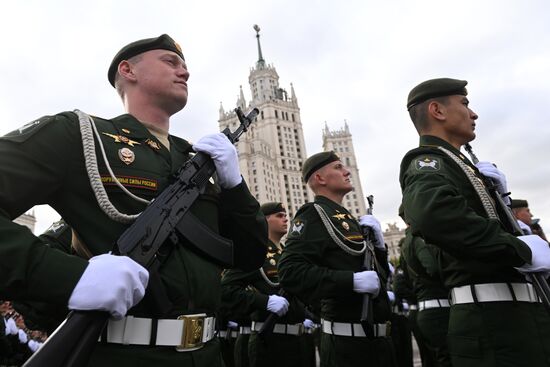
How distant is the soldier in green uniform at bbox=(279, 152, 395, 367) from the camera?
4168 mm

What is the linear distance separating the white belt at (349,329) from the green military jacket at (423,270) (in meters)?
1.06

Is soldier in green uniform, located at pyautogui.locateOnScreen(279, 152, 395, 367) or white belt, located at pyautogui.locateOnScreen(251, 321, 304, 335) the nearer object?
soldier in green uniform, located at pyautogui.locateOnScreen(279, 152, 395, 367)

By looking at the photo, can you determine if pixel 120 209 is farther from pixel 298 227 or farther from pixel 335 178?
pixel 335 178

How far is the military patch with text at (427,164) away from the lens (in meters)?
3.18

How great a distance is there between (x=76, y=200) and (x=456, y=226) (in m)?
2.37

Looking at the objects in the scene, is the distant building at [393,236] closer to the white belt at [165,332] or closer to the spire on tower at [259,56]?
the spire on tower at [259,56]

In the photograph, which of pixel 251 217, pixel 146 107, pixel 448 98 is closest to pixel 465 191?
pixel 448 98

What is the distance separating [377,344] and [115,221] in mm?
3218

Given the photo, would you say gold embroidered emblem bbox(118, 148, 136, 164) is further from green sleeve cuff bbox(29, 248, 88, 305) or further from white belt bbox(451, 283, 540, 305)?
white belt bbox(451, 283, 540, 305)

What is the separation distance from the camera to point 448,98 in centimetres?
381

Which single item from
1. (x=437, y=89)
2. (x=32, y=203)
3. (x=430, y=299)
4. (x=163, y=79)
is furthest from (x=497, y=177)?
(x=32, y=203)

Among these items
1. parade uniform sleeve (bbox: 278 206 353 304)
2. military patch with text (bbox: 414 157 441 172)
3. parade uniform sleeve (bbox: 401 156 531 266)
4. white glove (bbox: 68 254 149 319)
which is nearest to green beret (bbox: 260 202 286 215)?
parade uniform sleeve (bbox: 278 206 353 304)

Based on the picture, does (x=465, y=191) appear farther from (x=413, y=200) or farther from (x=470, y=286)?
(x=470, y=286)

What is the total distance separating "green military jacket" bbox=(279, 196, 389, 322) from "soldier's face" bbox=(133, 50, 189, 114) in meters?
2.31
